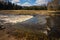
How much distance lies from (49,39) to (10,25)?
933 mm

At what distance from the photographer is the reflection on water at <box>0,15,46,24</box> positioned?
2.79 meters

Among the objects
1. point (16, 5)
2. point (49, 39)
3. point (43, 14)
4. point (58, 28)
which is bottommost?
point (49, 39)

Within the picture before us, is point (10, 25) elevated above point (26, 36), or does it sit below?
above

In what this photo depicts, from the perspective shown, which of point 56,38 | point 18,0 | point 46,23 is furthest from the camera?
point 18,0

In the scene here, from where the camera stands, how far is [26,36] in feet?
8.83

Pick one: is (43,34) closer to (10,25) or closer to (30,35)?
(30,35)

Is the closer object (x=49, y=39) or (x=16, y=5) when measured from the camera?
(x=49, y=39)

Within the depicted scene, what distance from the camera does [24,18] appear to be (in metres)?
2.89

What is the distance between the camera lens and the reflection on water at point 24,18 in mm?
2794

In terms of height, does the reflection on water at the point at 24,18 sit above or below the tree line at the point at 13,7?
below

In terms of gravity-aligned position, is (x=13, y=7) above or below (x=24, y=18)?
above

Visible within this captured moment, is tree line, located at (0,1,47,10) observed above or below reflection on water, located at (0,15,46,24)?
above

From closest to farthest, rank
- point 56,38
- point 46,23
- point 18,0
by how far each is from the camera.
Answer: point 56,38 → point 46,23 → point 18,0

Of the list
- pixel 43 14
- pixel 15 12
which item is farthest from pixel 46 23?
pixel 15 12
